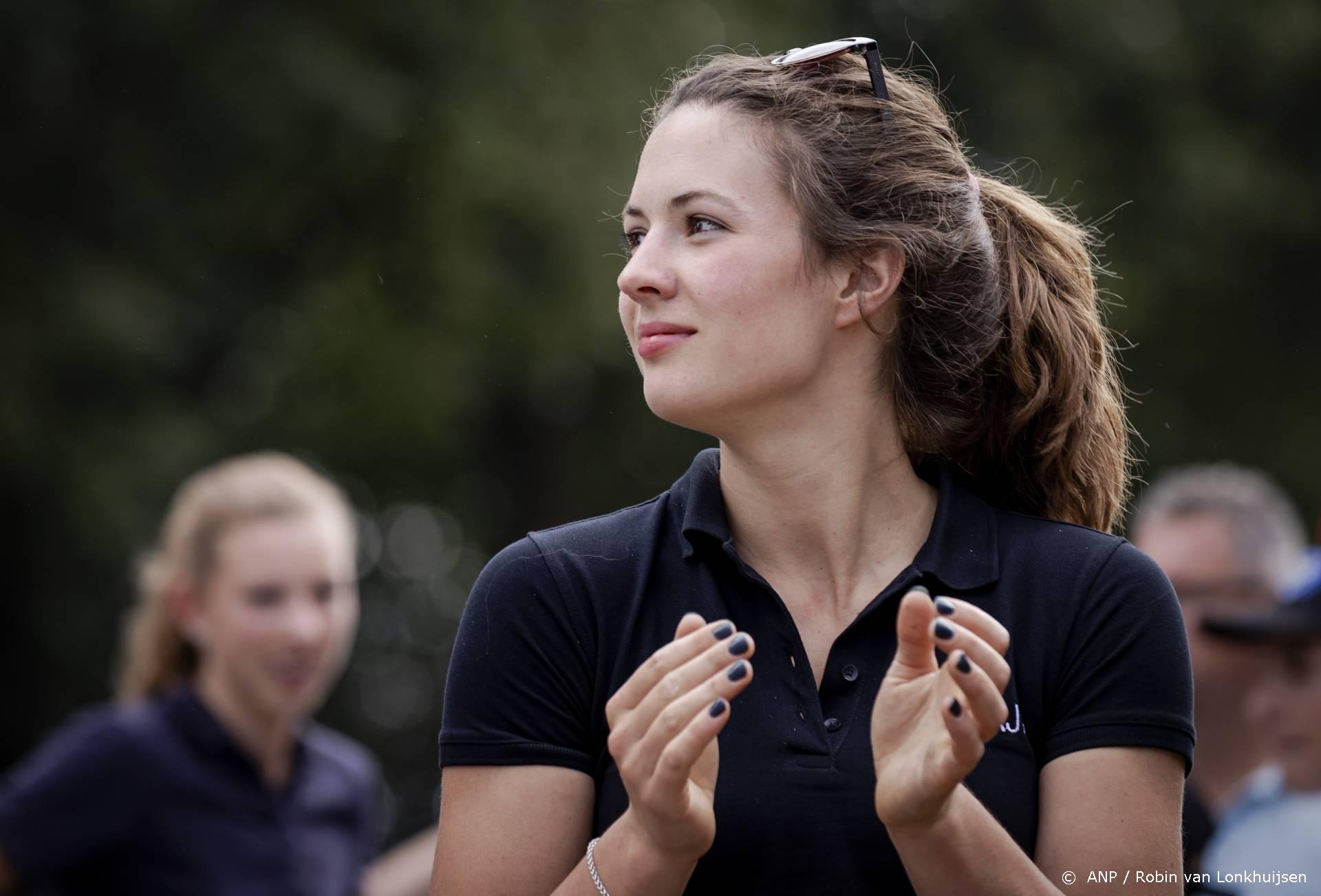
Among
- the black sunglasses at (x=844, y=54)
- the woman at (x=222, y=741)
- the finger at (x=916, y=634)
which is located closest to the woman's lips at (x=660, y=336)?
the black sunglasses at (x=844, y=54)

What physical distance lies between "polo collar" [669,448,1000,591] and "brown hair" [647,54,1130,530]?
15 centimetres

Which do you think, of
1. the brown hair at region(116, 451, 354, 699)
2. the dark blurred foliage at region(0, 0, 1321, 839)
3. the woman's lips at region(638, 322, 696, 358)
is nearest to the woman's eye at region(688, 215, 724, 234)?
the woman's lips at region(638, 322, 696, 358)

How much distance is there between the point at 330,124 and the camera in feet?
33.0

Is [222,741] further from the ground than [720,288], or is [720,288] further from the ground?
[720,288]

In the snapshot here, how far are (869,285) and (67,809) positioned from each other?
3051mm

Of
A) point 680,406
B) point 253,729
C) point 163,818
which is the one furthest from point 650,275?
point 253,729

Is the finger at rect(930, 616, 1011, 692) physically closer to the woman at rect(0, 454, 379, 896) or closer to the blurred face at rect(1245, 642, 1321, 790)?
the blurred face at rect(1245, 642, 1321, 790)

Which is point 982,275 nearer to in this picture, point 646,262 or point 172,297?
point 646,262

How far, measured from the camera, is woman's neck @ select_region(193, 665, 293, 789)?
16.9ft

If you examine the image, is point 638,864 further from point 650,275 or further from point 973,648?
point 650,275

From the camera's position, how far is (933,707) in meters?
2.35

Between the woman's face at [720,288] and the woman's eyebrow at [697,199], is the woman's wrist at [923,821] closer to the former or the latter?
the woman's face at [720,288]

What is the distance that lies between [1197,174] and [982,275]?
8.86m

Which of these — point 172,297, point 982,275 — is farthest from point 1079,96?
point 982,275
